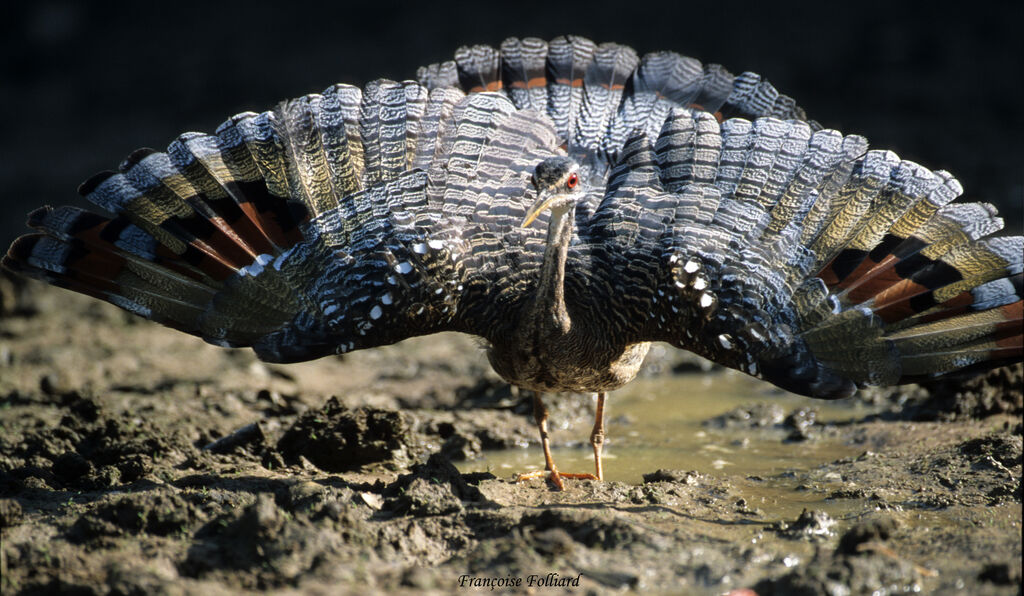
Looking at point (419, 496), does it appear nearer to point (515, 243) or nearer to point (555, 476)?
point (555, 476)

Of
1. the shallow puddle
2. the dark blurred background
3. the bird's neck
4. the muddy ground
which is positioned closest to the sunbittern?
the bird's neck

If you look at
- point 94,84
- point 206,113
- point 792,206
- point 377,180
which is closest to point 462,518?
point 377,180

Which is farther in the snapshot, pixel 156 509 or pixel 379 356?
pixel 379 356

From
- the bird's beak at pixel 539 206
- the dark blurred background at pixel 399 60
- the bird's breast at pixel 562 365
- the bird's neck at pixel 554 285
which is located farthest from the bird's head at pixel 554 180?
the dark blurred background at pixel 399 60

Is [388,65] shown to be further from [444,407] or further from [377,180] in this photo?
[377,180]

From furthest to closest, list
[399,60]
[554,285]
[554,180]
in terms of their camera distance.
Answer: [399,60], [554,285], [554,180]

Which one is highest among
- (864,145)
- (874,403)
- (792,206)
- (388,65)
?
(388,65)

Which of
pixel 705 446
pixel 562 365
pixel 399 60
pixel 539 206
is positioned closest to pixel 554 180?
pixel 539 206

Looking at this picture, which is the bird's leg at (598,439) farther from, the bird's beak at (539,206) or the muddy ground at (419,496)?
the bird's beak at (539,206)
